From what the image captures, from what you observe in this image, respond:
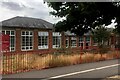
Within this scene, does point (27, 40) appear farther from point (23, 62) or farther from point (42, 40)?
point (23, 62)

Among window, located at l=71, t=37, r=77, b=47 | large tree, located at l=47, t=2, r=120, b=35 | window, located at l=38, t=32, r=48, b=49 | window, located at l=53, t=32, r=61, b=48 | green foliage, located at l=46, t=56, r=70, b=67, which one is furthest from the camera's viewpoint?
window, located at l=71, t=37, r=77, b=47

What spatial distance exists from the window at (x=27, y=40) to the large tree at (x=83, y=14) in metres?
36.7

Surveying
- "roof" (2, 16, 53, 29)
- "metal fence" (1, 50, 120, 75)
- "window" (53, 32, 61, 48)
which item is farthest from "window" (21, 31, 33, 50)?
"metal fence" (1, 50, 120, 75)

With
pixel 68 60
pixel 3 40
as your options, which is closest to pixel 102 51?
pixel 68 60

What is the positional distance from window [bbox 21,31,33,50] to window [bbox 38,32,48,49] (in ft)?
6.17

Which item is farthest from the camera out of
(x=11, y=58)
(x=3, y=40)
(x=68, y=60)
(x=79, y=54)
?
(x=79, y=54)

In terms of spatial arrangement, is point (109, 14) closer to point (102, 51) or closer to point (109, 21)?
point (109, 21)

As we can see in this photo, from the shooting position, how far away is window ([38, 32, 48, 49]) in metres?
51.7

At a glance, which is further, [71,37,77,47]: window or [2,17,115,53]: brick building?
[71,37,77,47]: window

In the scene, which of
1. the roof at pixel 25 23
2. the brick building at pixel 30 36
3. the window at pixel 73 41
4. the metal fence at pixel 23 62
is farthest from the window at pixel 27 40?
the metal fence at pixel 23 62

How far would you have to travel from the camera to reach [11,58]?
18719 mm

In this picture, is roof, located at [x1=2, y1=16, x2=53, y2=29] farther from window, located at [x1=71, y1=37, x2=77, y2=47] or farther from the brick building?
window, located at [x1=71, y1=37, x2=77, y2=47]

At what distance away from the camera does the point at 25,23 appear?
164ft

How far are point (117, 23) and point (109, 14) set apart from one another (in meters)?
1.31
